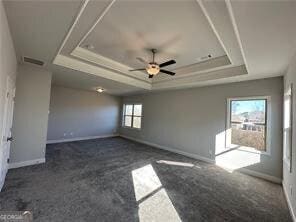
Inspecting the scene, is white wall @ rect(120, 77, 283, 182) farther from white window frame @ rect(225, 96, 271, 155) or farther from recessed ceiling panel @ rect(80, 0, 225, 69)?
recessed ceiling panel @ rect(80, 0, 225, 69)

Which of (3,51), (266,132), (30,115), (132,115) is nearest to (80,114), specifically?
(132,115)

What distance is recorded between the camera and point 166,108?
6.40 m

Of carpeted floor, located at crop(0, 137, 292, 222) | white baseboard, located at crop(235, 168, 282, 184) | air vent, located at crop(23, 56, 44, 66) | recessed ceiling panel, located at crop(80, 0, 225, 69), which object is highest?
recessed ceiling panel, located at crop(80, 0, 225, 69)

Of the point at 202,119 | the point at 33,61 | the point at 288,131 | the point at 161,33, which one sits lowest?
the point at 288,131

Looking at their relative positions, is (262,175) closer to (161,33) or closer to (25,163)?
(161,33)

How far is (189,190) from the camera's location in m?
2.90

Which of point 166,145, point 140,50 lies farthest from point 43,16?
point 166,145

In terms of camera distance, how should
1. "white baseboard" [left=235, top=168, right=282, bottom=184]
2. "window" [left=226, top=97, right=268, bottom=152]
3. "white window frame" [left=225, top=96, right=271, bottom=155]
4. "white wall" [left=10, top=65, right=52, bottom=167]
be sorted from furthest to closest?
"window" [left=226, top=97, right=268, bottom=152] → "white window frame" [left=225, top=96, right=271, bottom=155] → "white wall" [left=10, top=65, right=52, bottom=167] → "white baseboard" [left=235, top=168, right=282, bottom=184]

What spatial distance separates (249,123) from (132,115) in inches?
226

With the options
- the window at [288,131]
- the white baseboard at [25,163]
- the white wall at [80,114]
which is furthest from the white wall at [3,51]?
the white wall at [80,114]

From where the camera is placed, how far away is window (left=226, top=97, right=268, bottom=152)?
12.7 ft

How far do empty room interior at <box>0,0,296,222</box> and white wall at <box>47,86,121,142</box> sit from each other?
0.68 feet

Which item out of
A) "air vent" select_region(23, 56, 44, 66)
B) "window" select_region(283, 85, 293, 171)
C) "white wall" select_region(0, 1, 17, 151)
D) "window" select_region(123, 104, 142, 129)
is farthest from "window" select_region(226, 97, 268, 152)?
"air vent" select_region(23, 56, 44, 66)

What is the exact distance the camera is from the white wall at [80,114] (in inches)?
256
